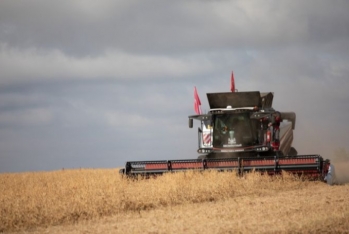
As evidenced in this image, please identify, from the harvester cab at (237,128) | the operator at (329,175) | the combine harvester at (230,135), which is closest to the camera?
the operator at (329,175)

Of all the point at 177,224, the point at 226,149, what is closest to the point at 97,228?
the point at 177,224

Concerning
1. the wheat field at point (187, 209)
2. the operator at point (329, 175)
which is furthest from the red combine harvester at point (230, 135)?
the wheat field at point (187, 209)

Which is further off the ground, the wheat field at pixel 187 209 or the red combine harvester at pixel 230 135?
the red combine harvester at pixel 230 135

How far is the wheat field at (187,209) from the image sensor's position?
11484 millimetres

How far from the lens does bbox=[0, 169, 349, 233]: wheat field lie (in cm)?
1148

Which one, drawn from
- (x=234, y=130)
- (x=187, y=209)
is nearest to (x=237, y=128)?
(x=234, y=130)

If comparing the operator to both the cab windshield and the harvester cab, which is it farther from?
the cab windshield

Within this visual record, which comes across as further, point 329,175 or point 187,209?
point 329,175

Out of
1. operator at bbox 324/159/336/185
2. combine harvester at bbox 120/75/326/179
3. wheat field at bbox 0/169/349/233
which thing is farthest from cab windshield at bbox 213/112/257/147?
wheat field at bbox 0/169/349/233

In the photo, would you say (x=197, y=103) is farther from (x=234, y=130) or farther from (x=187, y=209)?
(x=187, y=209)

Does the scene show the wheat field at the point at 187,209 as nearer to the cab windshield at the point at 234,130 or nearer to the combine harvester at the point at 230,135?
the combine harvester at the point at 230,135

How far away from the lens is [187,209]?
14.6 m

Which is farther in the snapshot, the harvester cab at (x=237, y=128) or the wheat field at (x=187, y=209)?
the harvester cab at (x=237, y=128)

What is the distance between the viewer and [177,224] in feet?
39.1
